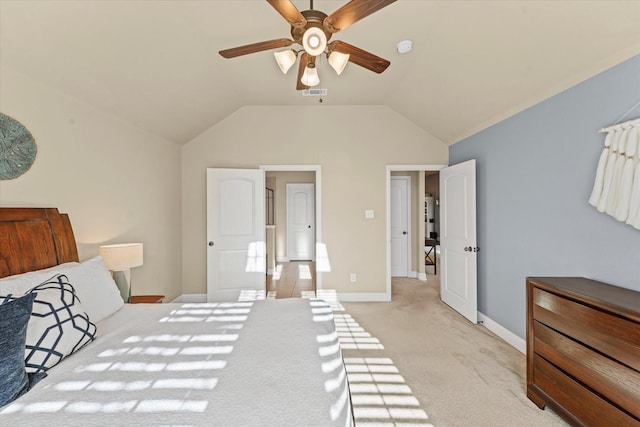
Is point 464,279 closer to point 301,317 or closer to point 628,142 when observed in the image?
point 628,142

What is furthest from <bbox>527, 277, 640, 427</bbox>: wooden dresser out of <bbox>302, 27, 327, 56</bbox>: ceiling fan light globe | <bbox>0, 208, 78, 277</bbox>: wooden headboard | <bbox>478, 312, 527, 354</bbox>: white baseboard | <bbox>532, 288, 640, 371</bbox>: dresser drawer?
<bbox>0, 208, 78, 277</bbox>: wooden headboard

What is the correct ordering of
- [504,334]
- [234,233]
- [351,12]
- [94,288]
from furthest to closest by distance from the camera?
[234,233], [504,334], [94,288], [351,12]

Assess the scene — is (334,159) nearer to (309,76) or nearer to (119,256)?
(309,76)

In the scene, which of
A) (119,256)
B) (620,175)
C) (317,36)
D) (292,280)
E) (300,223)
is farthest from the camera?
(300,223)

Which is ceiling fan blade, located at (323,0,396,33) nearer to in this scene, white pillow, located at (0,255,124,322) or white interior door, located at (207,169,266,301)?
white pillow, located at (0,255,124,322)

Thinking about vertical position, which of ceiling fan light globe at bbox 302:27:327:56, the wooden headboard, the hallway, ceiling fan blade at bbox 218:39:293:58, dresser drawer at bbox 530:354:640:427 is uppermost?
ceiling fan blade at bbox 218:39:293:58

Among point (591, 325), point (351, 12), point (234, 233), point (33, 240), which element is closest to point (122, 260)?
point (33, 240)

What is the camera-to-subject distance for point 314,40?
1.60 m

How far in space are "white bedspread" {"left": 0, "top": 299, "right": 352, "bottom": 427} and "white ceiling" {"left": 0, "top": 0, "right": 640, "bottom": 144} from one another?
197cm

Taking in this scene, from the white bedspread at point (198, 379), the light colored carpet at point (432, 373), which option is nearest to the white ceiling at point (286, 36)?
the white bedspread at point (198, 379)

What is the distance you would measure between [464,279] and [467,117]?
200 cm

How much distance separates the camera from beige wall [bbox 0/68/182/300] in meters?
1.97

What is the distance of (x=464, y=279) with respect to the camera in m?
3.46

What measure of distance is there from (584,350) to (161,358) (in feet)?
7.37
